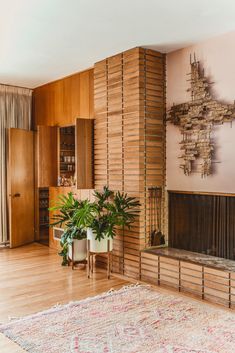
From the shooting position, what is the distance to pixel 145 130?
179 inches

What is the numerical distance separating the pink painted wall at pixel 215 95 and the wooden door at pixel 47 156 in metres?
2.13

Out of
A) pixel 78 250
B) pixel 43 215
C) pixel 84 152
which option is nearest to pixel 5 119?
pixel 43 215

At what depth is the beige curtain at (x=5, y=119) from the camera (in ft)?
21.1

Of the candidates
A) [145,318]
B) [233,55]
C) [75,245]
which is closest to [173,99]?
[233,55]

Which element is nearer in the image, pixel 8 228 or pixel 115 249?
pixel 115 249

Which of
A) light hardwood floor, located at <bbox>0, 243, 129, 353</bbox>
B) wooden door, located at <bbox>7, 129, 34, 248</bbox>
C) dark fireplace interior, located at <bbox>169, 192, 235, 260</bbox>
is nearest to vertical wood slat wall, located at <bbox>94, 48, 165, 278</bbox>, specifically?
dark fireplace interior, located at <bbox>169, 192, 235, 260</bbox>

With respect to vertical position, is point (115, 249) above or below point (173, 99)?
below

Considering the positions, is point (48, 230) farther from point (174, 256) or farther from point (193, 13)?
point (193, 13)

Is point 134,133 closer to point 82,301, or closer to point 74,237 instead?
point 74,237

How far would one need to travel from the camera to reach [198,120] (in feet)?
14.1

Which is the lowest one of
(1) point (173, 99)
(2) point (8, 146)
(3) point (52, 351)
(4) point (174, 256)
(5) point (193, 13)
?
(3) point (52, 351)

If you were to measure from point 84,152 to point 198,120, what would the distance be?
1.63 metres

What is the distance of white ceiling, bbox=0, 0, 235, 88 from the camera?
3352 mm

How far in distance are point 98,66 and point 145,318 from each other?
3.34 metres
